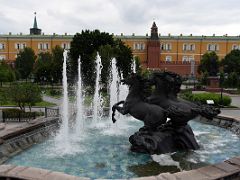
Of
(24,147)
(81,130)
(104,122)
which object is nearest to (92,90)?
(104,122)

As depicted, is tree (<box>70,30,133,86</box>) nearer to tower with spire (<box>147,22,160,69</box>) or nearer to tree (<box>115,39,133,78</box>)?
→ tree (<box>115,39,133,78</box>)

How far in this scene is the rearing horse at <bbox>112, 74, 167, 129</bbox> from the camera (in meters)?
8.88

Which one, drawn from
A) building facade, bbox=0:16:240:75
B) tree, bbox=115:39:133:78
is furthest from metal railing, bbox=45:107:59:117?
building facade, bbox=0:16:240:75

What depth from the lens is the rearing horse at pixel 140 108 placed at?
8881 mm

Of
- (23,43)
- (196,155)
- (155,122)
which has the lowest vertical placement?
(196,155)

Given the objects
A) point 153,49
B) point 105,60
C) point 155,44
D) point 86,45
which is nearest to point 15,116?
point 105,60

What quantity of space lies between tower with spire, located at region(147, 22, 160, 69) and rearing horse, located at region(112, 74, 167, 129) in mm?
61075

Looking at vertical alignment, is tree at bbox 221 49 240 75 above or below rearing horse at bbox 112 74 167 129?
above

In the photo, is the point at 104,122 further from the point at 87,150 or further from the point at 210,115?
the point at 210,115

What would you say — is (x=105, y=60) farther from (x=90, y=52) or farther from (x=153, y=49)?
(x=153, y=49)

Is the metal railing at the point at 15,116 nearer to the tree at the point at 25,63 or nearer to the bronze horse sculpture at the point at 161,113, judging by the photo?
the bronze horse sculpture at the point at 161,113

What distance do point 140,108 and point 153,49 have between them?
63291 mm

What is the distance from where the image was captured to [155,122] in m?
8.88

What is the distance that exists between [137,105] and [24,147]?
3.61 metres
